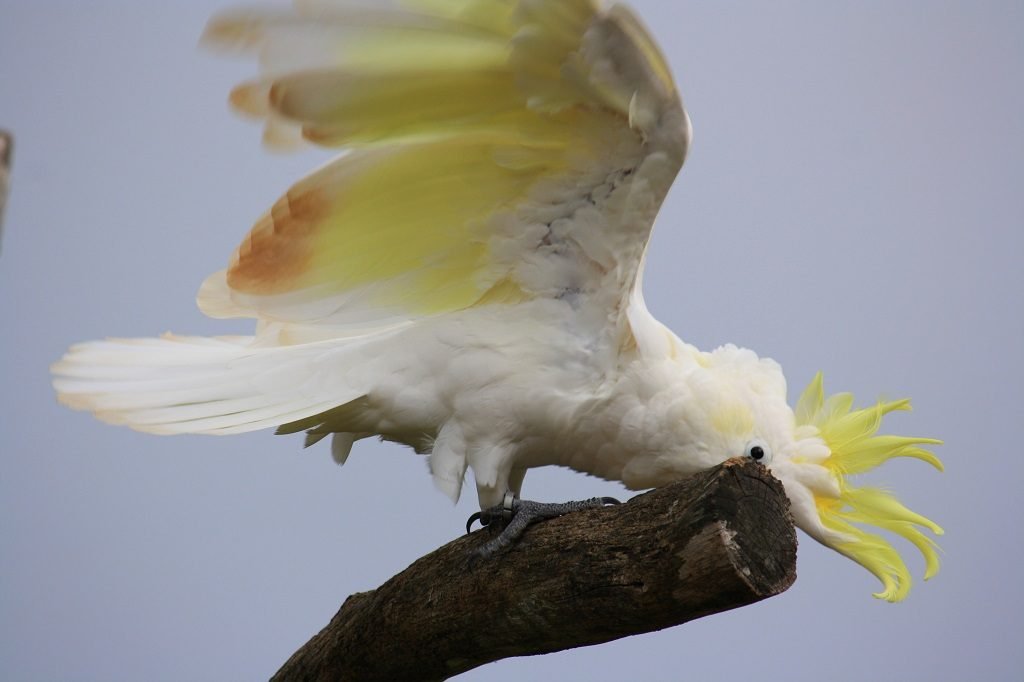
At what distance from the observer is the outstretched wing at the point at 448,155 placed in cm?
179

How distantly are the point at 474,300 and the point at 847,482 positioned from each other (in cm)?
78

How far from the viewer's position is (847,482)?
2123 mm

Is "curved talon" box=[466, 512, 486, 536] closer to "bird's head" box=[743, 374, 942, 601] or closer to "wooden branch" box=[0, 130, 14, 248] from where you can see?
"bird's head" box=[743, 374, 942, 601]

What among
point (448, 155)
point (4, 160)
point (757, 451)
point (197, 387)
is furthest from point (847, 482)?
point (4, 160)

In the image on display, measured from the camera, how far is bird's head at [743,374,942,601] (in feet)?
6.72

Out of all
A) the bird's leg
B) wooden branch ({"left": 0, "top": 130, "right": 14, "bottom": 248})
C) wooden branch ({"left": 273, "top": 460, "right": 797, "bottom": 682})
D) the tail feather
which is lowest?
wooden branch ({"left": 273, "top": 460, "right": 797, "bottom": 682})

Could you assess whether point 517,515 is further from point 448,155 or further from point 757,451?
point 448,155

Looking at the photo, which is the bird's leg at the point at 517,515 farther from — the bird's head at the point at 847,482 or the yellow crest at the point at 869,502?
the yellow crest at the point at 869,502

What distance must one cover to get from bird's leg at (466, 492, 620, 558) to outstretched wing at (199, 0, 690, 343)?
0.37 meters

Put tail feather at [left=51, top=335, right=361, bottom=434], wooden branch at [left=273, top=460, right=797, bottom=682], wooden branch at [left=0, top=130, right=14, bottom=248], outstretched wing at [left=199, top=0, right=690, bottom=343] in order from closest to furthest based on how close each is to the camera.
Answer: wooden branch at [left=273, top=460, right=797, bottom=682], outstretched wing at [left=199, top=0, right=690, bottom=343], tail feather at [left=51, top=335, right=361, bottom=434], wooden branch at [left=0, top=130, right=14, bottom=248]

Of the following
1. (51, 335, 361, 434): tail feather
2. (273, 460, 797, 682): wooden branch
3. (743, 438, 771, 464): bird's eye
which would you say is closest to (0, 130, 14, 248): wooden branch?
(51, 335, 361, 434): tail feather

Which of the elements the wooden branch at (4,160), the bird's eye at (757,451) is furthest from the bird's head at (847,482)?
the wooden branch at (4,160)

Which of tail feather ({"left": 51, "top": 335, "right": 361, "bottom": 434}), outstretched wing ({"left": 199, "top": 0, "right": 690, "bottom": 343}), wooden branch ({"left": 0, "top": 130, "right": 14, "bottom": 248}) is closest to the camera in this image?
outstretched wing ({"left": 199, "top": 0, "right": 690, "bottom": 343})

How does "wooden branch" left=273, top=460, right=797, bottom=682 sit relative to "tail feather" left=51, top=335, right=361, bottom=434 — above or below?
below
